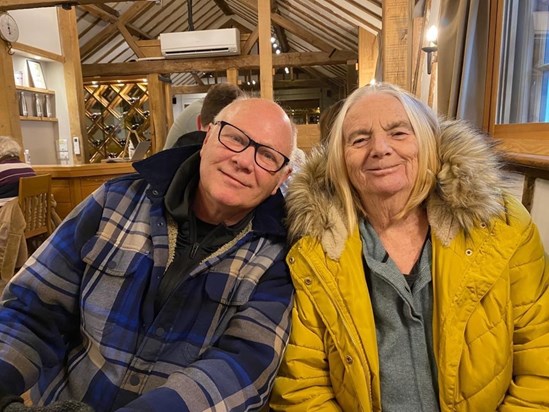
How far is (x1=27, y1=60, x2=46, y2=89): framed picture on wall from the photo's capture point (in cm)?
563

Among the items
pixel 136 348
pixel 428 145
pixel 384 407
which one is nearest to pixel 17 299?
pixel 136 348

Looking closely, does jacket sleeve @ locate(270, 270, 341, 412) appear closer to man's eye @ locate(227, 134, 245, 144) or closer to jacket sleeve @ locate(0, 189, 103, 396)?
man's eye @ locate(227, 134, 245, 144)

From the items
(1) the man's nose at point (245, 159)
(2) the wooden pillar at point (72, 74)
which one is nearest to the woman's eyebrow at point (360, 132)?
(1) the man's nose at point (245, 159)

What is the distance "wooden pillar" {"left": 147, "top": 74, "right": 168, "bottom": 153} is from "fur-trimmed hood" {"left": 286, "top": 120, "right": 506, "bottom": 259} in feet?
19.7

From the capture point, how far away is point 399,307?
1.07 meters

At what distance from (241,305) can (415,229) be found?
53 cm

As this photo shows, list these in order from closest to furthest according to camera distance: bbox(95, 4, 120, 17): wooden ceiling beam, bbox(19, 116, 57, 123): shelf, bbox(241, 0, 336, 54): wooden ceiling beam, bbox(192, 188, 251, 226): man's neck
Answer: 1. bbox(192, 188, 251, 226): man's neck
2. bbox(19, 116, 57, 123): shelf
3. bbox(95, 4, 120, 17): wooden ceiling beam
4. bbox(241, 0, 336, 54): wooden ceiling beam

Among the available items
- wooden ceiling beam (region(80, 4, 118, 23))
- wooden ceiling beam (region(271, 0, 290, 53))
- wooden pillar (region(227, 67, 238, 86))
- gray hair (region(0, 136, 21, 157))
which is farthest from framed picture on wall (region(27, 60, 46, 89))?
wooden ceiling beam (region(271, 0, 290, 53))

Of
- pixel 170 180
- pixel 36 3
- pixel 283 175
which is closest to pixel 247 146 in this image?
pixel 283 175

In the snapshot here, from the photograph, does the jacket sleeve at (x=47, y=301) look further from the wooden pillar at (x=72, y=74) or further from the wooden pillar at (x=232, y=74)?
the wooden pillar at (x=232, y=74)

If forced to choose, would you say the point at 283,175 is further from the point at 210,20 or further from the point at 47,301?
the point at 210,20

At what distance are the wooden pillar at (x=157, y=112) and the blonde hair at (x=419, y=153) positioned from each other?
6.01m

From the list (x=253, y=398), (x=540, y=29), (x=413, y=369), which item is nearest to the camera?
(x=253, y=398)

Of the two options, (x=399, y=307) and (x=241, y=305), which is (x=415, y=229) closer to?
(x=399, y=307)
